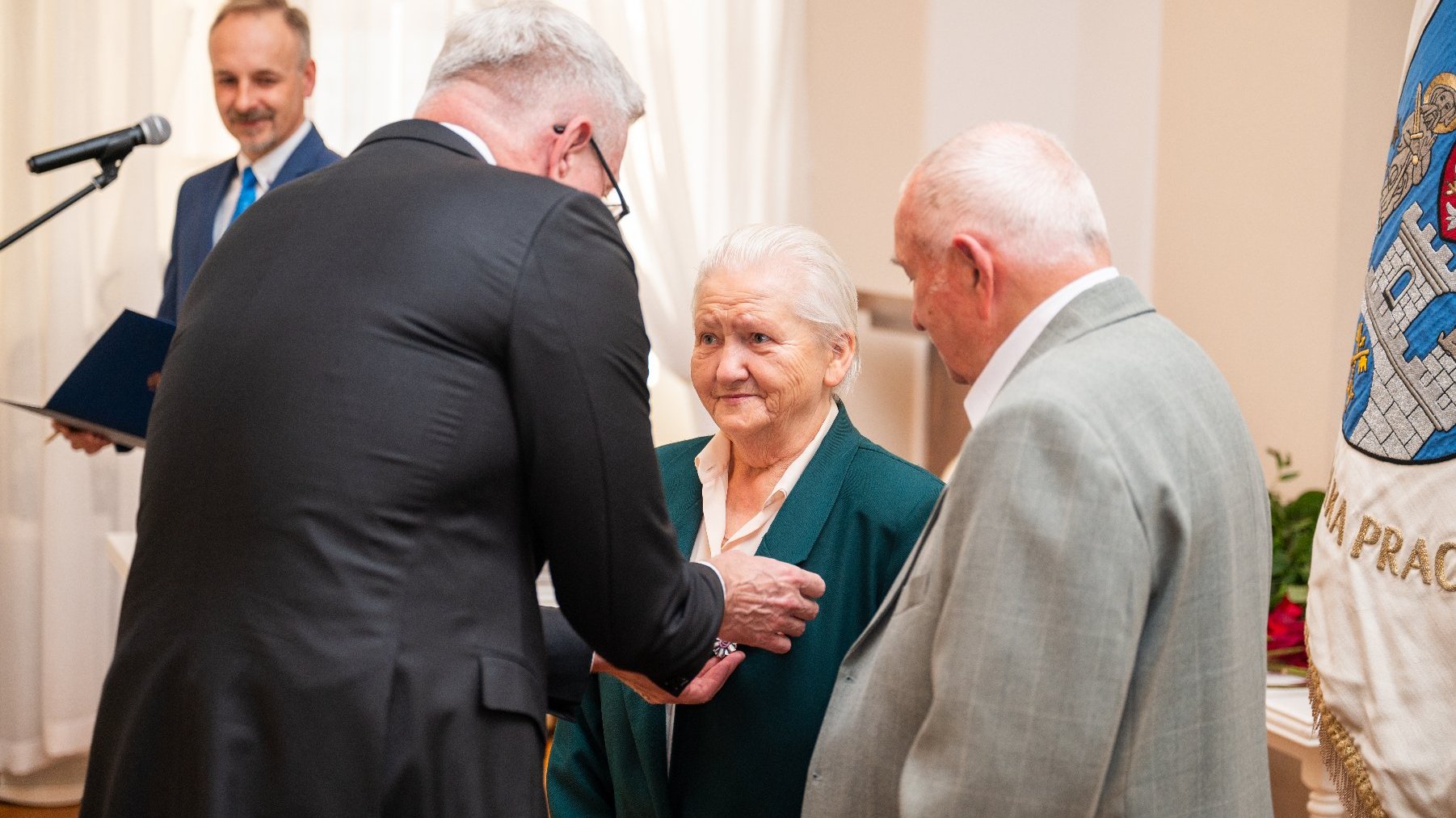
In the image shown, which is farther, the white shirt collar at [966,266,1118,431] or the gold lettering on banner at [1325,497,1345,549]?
the gold lettering on banner at [1325,497,1345,549]

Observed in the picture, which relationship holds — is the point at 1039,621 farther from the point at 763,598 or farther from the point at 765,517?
the point at 765,517

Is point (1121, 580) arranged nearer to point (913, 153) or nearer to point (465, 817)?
point (465, 817)

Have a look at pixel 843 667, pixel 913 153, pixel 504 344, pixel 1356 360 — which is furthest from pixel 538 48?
pixel 913 153

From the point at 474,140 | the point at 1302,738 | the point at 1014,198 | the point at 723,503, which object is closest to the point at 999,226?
the point at 1014,198

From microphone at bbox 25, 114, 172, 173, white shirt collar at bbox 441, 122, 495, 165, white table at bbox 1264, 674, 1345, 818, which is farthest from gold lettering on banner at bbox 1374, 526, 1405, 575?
microphone at bbox 25, 114, 172, 173

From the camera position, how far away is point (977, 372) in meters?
1.48

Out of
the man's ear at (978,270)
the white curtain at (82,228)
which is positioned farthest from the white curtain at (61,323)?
the man's ear at (978,270)

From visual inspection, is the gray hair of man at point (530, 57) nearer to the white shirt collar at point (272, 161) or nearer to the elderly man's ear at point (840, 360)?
the elderly man's ear at point (840, 360)

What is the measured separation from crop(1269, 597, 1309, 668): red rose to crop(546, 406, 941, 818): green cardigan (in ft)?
4.45

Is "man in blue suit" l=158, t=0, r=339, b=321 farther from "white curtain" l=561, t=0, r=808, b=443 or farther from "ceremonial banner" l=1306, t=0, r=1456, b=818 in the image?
"ceremonial banner" l=1306, t=0, r=1456, b=818

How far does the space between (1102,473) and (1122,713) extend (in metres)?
0.26

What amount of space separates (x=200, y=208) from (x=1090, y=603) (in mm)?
2902

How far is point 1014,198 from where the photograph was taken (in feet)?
4.50

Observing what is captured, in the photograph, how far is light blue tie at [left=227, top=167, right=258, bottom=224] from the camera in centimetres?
342
